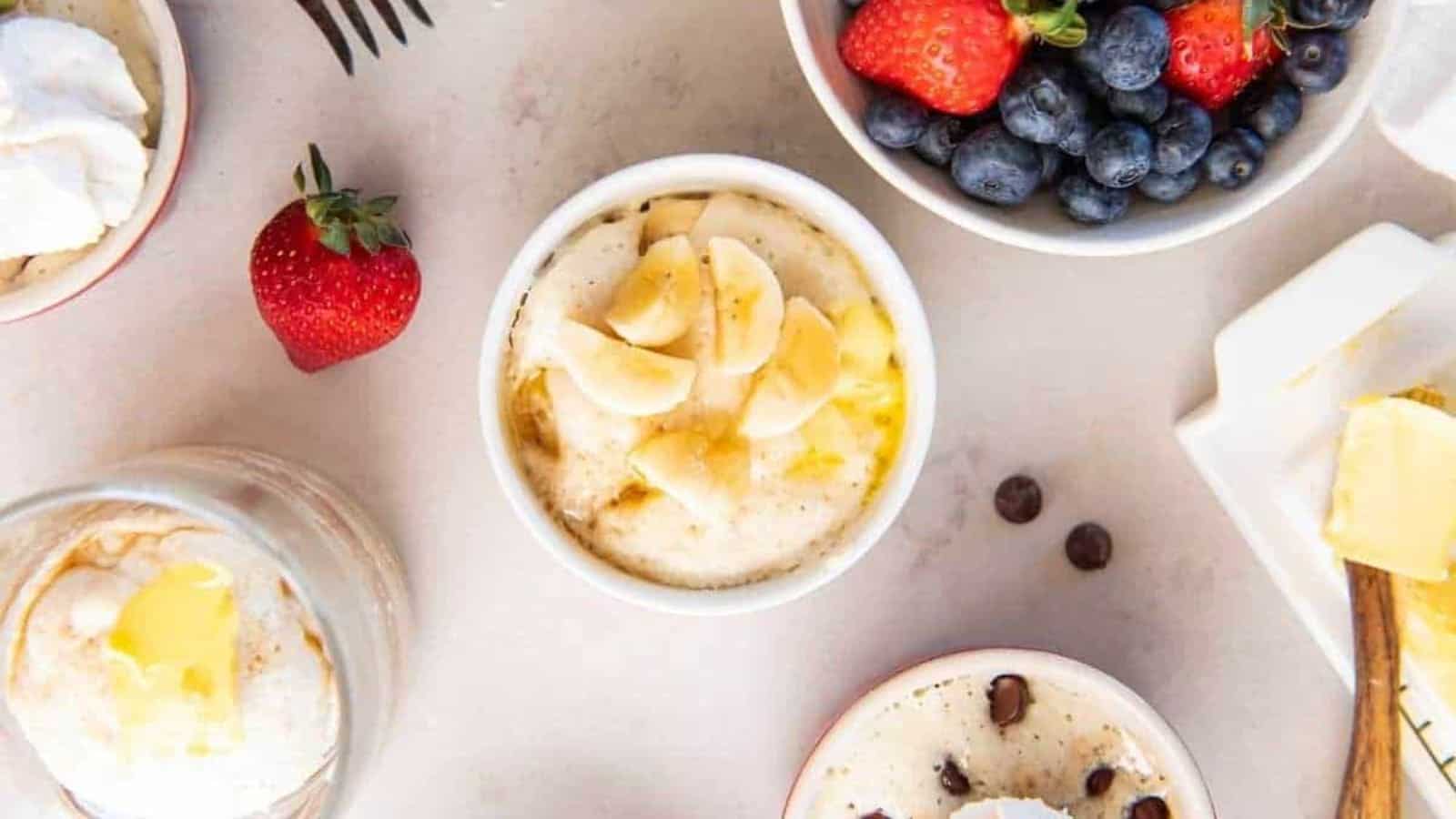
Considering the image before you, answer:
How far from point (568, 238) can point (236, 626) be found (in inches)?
13.4

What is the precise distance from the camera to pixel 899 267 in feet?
3.48

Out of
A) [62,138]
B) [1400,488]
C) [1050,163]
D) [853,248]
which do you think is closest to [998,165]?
[1050,163]

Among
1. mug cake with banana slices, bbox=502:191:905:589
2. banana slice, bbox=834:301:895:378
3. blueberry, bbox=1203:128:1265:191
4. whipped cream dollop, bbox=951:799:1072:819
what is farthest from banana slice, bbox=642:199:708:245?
whipped cream dollop, bbox=951:799:1072:819

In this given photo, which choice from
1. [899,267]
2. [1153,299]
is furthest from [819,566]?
[1153,299]

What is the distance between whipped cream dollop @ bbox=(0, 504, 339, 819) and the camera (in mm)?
1015

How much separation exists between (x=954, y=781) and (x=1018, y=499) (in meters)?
0.21

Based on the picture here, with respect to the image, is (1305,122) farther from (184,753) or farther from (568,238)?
(184,753)

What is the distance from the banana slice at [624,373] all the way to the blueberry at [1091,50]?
310 mm

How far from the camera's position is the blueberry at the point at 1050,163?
3.19 feet

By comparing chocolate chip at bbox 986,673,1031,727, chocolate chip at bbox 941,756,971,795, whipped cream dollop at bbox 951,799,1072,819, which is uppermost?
chocolate chip at bbox 986,673,1031,727

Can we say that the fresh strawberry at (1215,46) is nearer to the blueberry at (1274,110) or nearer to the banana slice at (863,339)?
the blueberry at (1274,110)

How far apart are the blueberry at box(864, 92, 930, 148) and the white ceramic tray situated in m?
0.32

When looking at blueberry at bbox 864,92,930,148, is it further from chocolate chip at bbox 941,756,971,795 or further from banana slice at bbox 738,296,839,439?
chocolate chip at bbox 941,756,971,795

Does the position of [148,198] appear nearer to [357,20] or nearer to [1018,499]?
[357,20]
